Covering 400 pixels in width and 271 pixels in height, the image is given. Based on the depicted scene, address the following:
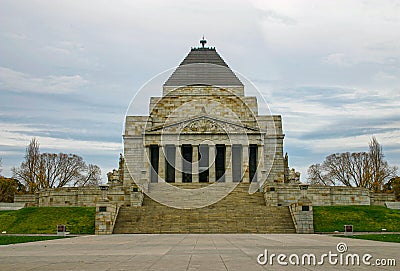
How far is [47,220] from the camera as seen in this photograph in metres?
35.3

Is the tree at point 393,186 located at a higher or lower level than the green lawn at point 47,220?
higher

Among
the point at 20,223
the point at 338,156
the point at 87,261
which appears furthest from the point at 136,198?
the point at 338,156

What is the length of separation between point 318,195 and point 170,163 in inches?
775

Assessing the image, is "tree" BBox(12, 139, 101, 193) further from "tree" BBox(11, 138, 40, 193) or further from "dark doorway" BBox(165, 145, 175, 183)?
"dark doorway" BBox(165, 145, 175, 183)

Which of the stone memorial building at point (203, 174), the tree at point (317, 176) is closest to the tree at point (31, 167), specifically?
the stone memorial building at point (203, 174)

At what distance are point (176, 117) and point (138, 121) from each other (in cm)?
488

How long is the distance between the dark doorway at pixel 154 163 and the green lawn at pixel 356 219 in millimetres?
25037

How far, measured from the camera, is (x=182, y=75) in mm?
71250

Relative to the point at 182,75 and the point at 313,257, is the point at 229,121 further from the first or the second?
the point at 313,257

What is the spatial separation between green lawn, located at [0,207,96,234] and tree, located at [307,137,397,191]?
5142 centimetres

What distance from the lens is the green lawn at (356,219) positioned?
3328 centimetres

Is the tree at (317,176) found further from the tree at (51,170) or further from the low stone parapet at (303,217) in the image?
the low stone parapet at (303,217)

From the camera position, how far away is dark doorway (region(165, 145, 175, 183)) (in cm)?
5800

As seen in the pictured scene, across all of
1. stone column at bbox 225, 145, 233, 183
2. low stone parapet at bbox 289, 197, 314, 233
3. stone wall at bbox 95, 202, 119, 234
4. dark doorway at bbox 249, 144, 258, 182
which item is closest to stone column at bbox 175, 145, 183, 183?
stone column at bbox 225, 145, 233, 183
